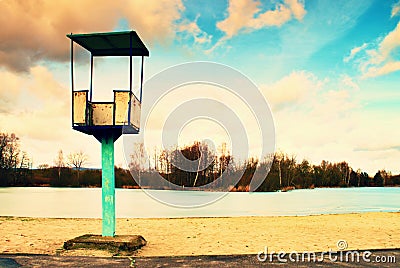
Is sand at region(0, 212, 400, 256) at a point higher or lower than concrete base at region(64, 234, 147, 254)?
lower

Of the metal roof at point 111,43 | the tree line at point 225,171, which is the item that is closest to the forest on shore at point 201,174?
the tree line at point 225,171

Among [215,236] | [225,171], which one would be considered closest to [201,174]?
[225,171]

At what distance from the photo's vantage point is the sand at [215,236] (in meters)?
9.99

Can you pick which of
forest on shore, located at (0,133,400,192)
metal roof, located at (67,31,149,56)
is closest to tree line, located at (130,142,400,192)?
forest on shore, located at (0,133,400,192)

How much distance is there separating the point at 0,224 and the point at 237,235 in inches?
330

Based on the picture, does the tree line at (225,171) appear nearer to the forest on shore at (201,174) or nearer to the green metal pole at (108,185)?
the forest on shore at (201,174)

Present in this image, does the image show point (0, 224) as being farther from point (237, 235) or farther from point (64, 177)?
point (64, 177)

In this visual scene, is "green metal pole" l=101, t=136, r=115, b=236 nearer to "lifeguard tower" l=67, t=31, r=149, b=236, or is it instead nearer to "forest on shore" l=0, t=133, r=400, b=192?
"lifeguard tower" l=67, t=31, r=149, b=236

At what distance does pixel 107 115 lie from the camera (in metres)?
9.33

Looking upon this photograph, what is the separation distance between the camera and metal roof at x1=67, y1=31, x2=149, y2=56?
368 inches

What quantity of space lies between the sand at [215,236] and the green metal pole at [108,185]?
3.09 feet

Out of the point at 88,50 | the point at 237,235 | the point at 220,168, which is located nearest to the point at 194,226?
the point at 237,235

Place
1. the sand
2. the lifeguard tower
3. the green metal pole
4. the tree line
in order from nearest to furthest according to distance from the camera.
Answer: the lifeguard tower
the green metal pole
the sand
the tree line

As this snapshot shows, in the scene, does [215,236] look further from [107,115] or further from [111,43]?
[111,43]
